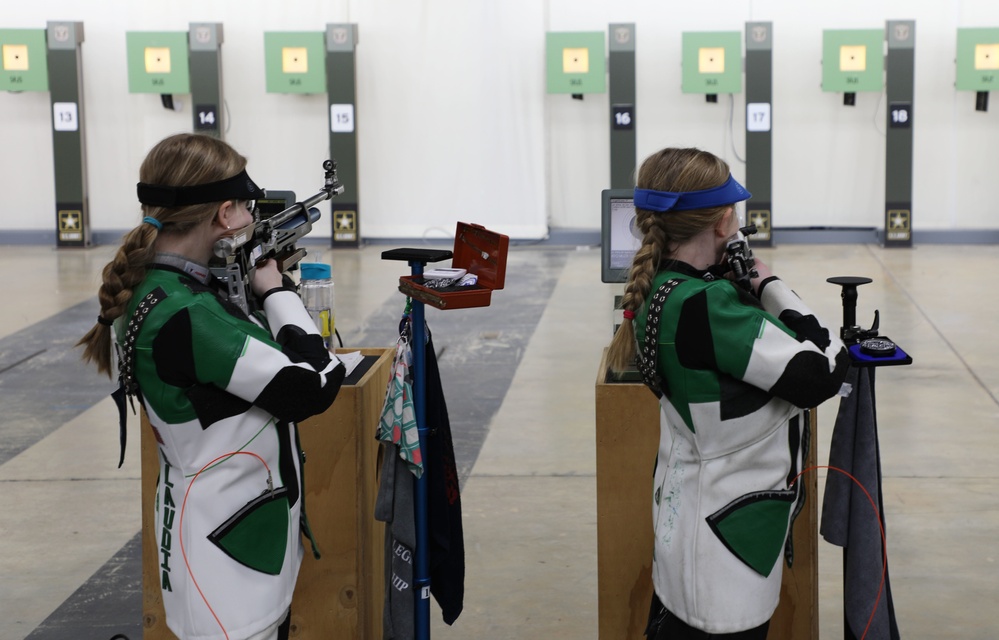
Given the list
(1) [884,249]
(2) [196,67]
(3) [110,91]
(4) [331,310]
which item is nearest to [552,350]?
(4) [331,310]

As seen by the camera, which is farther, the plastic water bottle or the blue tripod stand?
the plastic water bottle

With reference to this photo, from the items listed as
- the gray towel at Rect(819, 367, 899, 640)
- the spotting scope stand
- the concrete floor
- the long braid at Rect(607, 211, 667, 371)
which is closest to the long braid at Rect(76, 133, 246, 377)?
the long braid at Rect(607, 211, 667, 371)

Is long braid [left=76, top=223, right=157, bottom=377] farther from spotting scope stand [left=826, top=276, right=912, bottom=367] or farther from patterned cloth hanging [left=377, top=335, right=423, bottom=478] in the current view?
spotting scope stand [left=826, top=276, right=912, bottom=367]

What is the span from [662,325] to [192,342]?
33.4 inches

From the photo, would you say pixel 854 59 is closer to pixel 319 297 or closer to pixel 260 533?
pixel 319 297

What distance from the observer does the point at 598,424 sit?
2975 mm

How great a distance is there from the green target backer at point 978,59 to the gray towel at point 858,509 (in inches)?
313

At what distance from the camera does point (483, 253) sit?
8.95 feet

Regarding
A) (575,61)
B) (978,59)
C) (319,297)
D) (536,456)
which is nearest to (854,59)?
(978,59)

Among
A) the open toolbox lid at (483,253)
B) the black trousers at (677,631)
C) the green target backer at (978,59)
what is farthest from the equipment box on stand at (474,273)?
the green target backer at (978,59)

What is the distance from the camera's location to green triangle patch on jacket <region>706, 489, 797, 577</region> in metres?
2.27

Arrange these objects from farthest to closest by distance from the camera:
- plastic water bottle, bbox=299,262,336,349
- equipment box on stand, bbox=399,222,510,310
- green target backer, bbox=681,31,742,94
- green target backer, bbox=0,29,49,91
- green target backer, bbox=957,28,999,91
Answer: green target backer, bbox=0,29,49,91 → green target backer, bbox=681,31,742,94 → green target backer, bbox=957,28,999,91 → plastic water bottle, bbox=299,262,336,349 → equipment box on stand, bbox=399,222,510,310

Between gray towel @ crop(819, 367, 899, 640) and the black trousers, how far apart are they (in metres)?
0.50

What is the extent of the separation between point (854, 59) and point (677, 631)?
8415 millimetres
